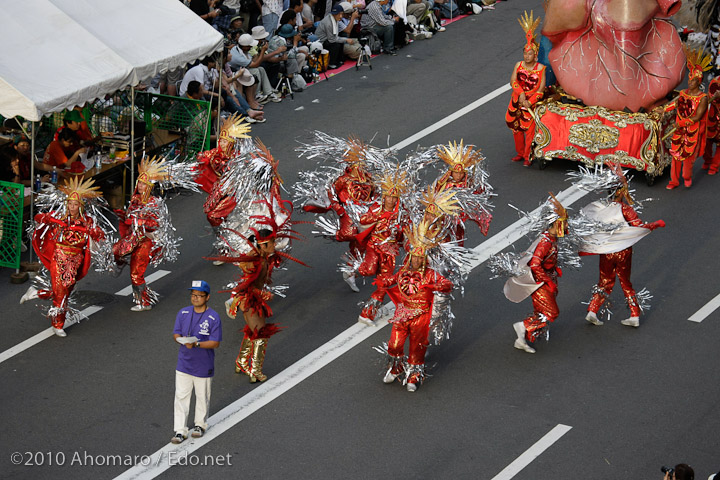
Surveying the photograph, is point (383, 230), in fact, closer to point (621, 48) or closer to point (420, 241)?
point (420, 241)

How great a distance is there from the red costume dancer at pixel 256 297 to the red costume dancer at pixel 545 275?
7.70 ft

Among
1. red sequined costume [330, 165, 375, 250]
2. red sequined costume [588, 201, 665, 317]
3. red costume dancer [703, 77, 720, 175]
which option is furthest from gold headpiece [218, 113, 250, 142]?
red costume dancer [703, 77, 720, 175]

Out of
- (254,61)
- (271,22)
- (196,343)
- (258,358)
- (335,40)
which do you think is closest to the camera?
(196,343)

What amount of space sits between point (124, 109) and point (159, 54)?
177cm

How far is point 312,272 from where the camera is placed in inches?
517

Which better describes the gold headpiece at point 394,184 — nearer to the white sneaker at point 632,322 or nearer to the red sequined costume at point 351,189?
the red sequined costume at point 351,189

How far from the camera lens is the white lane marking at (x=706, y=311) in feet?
39.4

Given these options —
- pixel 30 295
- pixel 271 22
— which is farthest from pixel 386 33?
pixel 30 295

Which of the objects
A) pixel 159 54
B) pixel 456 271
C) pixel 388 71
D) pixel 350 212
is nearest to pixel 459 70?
pixel 388 71

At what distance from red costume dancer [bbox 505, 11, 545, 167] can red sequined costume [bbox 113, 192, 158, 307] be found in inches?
245

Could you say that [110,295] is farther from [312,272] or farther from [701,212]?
[701,212]

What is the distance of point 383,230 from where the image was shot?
11.5 meters

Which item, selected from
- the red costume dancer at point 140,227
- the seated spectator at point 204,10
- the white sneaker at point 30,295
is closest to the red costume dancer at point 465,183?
the red costume dancer at point 140,227

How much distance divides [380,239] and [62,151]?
15.8ft
